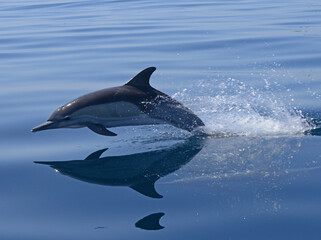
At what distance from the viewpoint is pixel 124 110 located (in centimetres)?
797

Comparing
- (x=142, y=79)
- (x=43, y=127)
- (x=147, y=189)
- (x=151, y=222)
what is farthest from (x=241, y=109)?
(x=151, y=222)

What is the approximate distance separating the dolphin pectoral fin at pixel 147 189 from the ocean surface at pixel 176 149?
0.04ft

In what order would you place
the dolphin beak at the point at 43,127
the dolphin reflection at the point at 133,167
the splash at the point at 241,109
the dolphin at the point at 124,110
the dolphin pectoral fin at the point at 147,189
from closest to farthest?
1. the dolphin pectoral fin at the point at 147,189
2. the dolphin reflection at the point at 133,167
3. the dolphin beak at the point at 43,127
4. the dolphin at the point at 124,110
5. the splash at the point at 241,109

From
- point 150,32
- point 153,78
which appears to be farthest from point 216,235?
point 150,32

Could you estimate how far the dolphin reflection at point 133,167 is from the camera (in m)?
5.99

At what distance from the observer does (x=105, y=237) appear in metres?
4.73

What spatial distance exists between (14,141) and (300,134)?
12.4 feet

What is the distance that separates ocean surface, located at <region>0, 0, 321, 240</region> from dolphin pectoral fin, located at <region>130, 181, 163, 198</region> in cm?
1

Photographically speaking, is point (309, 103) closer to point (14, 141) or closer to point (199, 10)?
point (14, 141)

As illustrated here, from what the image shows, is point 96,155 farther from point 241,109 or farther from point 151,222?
point 241,109

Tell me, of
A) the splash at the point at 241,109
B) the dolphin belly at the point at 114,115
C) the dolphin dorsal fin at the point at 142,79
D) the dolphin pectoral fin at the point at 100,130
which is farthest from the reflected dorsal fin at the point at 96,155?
the splash at the point at 241,109

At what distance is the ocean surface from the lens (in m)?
4.99

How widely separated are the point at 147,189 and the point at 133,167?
795 millimetres

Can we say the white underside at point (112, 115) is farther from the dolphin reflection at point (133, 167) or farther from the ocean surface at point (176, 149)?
the dolphin reflection at point (133, 167)
